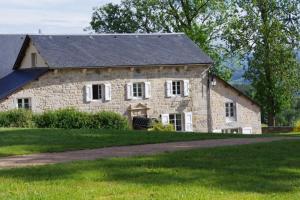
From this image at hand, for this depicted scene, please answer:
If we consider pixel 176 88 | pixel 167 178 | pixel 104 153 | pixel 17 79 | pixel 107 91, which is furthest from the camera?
pixel 176 88

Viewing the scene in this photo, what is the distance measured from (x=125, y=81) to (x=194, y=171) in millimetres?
24956

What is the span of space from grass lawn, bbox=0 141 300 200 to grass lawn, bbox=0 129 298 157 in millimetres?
2920

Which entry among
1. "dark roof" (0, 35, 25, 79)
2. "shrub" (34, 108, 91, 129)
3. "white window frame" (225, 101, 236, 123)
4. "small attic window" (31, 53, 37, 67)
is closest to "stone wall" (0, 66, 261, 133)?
"white window frame" (225, 101, 236, 123)

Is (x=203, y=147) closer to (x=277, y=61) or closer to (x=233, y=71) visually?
(x=277, y=61)

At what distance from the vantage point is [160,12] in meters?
47.5

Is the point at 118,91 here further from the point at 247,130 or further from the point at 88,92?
the point at 247,130

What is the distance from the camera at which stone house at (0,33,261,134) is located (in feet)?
106

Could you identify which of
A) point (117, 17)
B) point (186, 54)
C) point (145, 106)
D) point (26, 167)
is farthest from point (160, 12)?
point (26, 167)

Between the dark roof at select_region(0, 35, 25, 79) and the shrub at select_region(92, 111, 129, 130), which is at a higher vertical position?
the dark roof at select_region(0, 35, 25, 79)

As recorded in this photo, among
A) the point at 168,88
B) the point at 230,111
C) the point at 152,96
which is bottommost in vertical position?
the point at 230,111

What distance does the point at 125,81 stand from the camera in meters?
34.7

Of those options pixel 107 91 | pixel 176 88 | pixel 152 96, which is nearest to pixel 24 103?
pixel 107 91

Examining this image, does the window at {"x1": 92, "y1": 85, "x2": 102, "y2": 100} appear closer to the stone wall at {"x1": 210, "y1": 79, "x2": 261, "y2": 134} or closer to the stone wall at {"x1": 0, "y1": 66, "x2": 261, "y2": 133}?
the stone wall at {"x1": 0, "y1": 66, "x2": 261, "y2": 133}

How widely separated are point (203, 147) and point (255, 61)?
32752 mm
